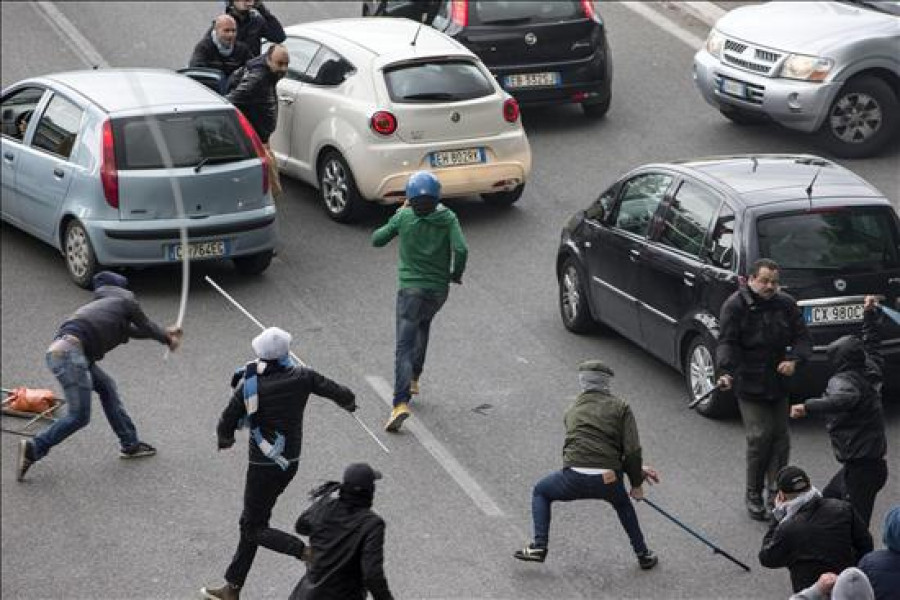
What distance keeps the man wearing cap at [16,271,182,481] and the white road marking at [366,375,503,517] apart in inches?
76.1

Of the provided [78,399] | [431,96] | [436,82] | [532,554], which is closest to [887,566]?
[532,554]

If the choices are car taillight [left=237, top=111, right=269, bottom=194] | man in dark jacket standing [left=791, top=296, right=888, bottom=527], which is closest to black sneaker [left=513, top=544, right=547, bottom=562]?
man in dark jacket standing [left=791, top=296, right=888, bottom=527]

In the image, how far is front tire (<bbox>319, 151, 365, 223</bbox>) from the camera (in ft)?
59.3

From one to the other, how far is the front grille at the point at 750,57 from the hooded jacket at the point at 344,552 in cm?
1106

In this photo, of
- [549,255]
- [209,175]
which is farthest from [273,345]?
[549,255]

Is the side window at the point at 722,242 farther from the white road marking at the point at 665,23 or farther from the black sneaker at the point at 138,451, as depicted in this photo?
the white road marking at the point at 665,23

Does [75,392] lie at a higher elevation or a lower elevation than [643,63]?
higher

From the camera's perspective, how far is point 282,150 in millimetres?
19156

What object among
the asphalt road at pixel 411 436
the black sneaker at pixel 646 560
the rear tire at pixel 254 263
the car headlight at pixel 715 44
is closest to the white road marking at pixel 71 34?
the asphalt road at pixel 411 436

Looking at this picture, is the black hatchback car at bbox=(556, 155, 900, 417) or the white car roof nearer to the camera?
the black hatchback car at bbox=(556, 155, 900, 417)

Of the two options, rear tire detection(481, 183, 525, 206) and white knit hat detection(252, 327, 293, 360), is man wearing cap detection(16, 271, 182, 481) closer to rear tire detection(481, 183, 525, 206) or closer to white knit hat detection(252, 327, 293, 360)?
white knit hat detection(252, 327, 293, 360)

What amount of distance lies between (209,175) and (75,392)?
4.01 m

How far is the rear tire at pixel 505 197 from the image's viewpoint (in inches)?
733

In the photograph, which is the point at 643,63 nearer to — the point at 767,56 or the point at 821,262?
the point at 767,56
